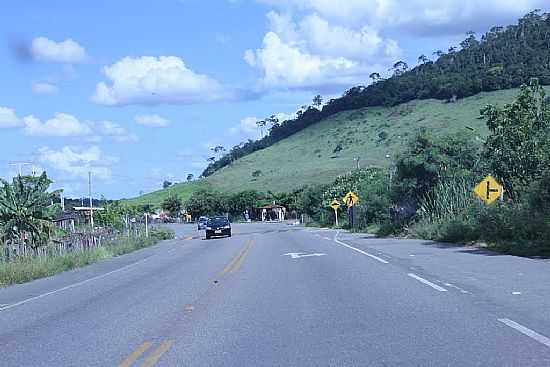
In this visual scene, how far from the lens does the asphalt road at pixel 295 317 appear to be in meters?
9.79

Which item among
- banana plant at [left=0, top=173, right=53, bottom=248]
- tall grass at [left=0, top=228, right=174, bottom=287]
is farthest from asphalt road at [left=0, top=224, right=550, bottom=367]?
banana plant at [left=0, top=173, right=53, bottom=248]

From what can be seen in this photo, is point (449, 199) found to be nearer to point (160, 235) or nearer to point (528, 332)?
point (160, 235)

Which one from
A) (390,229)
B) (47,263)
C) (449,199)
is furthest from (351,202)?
(47,263)

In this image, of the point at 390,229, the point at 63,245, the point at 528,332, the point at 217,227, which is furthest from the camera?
the point at 217,227

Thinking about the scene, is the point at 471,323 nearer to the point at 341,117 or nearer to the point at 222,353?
the point at 222,353

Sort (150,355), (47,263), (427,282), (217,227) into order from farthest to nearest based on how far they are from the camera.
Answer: (217,227) < (47,263) < (427,282) < (150,355)

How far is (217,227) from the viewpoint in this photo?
2328 inches

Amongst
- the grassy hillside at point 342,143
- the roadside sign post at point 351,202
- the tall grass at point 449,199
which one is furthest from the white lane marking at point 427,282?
the grassy hillside at point 342,143

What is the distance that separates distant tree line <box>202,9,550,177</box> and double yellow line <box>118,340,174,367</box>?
374 ft

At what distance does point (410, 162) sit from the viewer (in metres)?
43.3

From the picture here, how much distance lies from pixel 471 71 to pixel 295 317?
464 feet

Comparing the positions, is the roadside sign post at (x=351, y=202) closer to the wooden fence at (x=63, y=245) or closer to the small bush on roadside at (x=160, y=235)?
the small bush on roadside at (x=160, y=235)

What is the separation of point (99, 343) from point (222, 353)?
7.13 ft

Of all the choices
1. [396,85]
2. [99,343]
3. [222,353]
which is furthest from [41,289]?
[396,85]
